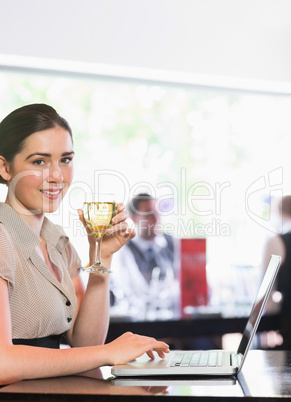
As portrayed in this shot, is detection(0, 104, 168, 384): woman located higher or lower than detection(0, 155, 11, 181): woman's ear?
lower

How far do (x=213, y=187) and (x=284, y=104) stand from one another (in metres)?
0.93

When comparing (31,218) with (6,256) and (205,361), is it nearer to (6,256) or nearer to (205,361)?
(6,256)

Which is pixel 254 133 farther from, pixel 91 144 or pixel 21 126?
pixel 21 126

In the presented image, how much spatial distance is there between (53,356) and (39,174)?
0.65 m

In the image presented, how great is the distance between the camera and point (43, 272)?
171 cm

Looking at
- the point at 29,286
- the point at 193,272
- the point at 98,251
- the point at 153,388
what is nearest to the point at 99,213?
the point at 98,251

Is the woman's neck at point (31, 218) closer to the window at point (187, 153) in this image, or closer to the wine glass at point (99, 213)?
the wine glass at point (99, 213)

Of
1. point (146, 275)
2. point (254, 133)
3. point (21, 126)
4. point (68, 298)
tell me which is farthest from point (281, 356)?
point (254, 133)

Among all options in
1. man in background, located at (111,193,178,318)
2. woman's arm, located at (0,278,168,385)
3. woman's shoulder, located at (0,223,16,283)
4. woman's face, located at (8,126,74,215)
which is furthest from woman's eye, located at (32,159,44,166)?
man in background, located at (111,193,178,318)

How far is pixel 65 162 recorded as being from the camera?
1875 millimetres

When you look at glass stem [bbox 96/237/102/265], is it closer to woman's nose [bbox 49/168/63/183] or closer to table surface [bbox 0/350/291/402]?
woman's nose [bbox 49/168/63/183]

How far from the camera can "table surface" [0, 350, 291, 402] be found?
1.17 metres

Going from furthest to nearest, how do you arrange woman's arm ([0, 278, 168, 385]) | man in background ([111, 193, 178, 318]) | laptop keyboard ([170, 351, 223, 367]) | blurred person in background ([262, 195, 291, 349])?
man in background ([111, 193, 178, 318]), blurred person in background ([262, 195, 291, 349]), laptop keyboard ([170, 351, 223, 367]), woman's arm ([0, 278, 168, 385])

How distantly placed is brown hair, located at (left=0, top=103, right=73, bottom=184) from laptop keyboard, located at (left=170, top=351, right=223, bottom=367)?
801 millimetres
